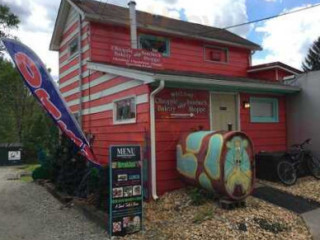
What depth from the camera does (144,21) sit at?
45.6ft

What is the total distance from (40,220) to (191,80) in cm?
451

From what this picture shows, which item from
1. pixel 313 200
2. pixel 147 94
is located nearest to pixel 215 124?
pixel 147 94

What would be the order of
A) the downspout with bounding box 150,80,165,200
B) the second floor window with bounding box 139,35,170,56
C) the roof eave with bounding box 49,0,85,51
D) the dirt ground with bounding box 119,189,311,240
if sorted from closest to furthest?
the dirt ground with bounding box 119,189,311,240
the downspout with bounding box 150,80,165,200
the second floor window with bounding box 139,35,170,56
the roof eave with bounding box 49,0,85,51

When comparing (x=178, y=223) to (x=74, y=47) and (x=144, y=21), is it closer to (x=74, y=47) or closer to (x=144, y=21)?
(x=144, y=21)

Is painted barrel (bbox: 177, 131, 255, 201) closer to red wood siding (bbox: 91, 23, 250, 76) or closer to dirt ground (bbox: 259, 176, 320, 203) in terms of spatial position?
dirt ground (bbox: 259, 176, 320, 203)

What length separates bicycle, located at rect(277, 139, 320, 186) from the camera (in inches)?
384

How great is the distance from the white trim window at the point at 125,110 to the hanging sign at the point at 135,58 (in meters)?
1.34

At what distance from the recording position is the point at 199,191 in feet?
27.7

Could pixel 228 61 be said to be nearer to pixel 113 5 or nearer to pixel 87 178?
pixel 113 5

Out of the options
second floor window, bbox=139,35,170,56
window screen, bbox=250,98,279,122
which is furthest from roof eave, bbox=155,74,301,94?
second floor window, bbox=139,35,170,56

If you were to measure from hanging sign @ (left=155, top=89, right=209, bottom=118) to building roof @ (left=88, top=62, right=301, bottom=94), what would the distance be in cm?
23

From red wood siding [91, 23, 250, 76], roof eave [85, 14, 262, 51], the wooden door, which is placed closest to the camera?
the wooden door

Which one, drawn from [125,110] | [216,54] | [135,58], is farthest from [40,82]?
[216,54]

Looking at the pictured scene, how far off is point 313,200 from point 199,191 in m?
2.44
